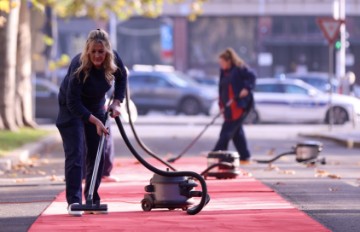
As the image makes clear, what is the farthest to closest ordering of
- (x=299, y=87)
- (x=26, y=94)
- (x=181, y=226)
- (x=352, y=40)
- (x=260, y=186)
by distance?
(x=352, y=40) < (x=299, y=87) < (x=26, y=94) < (x=260, y=186) < (x=181, y=226)

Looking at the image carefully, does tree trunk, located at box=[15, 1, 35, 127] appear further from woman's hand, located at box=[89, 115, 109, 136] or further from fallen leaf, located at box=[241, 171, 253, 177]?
woman's hand, located at box=[89, 115, 109, 136]

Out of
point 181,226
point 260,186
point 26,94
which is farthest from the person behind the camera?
point 26,94

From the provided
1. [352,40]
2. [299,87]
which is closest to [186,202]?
[299,87]

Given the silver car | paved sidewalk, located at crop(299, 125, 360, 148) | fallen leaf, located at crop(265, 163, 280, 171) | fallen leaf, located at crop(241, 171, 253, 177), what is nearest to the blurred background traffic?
the silver car

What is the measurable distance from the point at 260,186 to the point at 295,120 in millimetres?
24452

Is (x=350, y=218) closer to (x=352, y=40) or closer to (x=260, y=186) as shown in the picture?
(x=260, y=186)

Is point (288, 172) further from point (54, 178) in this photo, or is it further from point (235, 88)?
point (54, 178)

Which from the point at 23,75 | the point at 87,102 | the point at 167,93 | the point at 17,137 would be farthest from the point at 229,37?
the point at 87,102

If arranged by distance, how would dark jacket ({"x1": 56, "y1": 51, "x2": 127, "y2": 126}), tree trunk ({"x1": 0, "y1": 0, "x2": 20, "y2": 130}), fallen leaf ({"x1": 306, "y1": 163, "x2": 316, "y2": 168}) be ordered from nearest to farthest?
dark jacket ({"x1": 56, "y1": 51, "x2": 127, "y2": 126}) < fallen leaf ({"x1": 306, "y1": 163, "x2": 316, "y2": 168}) < tree trunk ({"x1": 0, "y1": 0, "x2": 20, "y2": 130})

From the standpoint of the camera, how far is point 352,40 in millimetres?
68312

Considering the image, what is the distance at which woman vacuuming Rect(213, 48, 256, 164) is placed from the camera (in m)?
19.6

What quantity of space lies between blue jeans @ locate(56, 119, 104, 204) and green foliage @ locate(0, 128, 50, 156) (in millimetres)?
8652

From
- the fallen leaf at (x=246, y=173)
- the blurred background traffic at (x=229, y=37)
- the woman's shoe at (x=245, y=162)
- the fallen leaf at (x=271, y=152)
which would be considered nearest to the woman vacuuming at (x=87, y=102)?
the fallen leaf at (x=246, y=173)

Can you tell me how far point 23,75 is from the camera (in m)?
31.1
